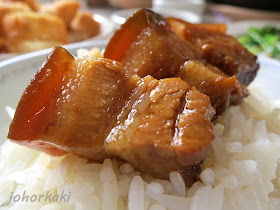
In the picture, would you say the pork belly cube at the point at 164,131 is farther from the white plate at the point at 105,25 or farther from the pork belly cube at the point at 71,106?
the white plate at the point at 105,25

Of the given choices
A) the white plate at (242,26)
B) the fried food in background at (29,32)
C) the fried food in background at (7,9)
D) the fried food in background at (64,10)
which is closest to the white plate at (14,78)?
the fried food in background at (29,32)

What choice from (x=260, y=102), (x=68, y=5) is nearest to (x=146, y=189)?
(x=260, y=102)

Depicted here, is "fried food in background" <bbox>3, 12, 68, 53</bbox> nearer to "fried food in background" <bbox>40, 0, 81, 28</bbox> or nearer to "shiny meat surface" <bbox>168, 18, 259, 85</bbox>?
Answer: "fried food in background" <bbox>40, 0, 81, 28</bbox>

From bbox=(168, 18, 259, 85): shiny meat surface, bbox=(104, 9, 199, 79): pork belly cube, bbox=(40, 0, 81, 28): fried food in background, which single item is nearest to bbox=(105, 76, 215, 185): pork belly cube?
bbox=(104, 9, 199, 79): pork belly cube

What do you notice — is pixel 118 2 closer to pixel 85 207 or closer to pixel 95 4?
pixel 95 4

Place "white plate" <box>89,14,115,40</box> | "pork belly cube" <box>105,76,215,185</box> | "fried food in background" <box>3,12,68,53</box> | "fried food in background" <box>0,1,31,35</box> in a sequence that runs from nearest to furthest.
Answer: "pork belly cube" <box>105,76,215,185</box> < "fried food in background" <box>3,12,68,53</box> < "fried food in background" <box>0,1,31,35</box> < "white plate" <box>89,14,115,40</box>
